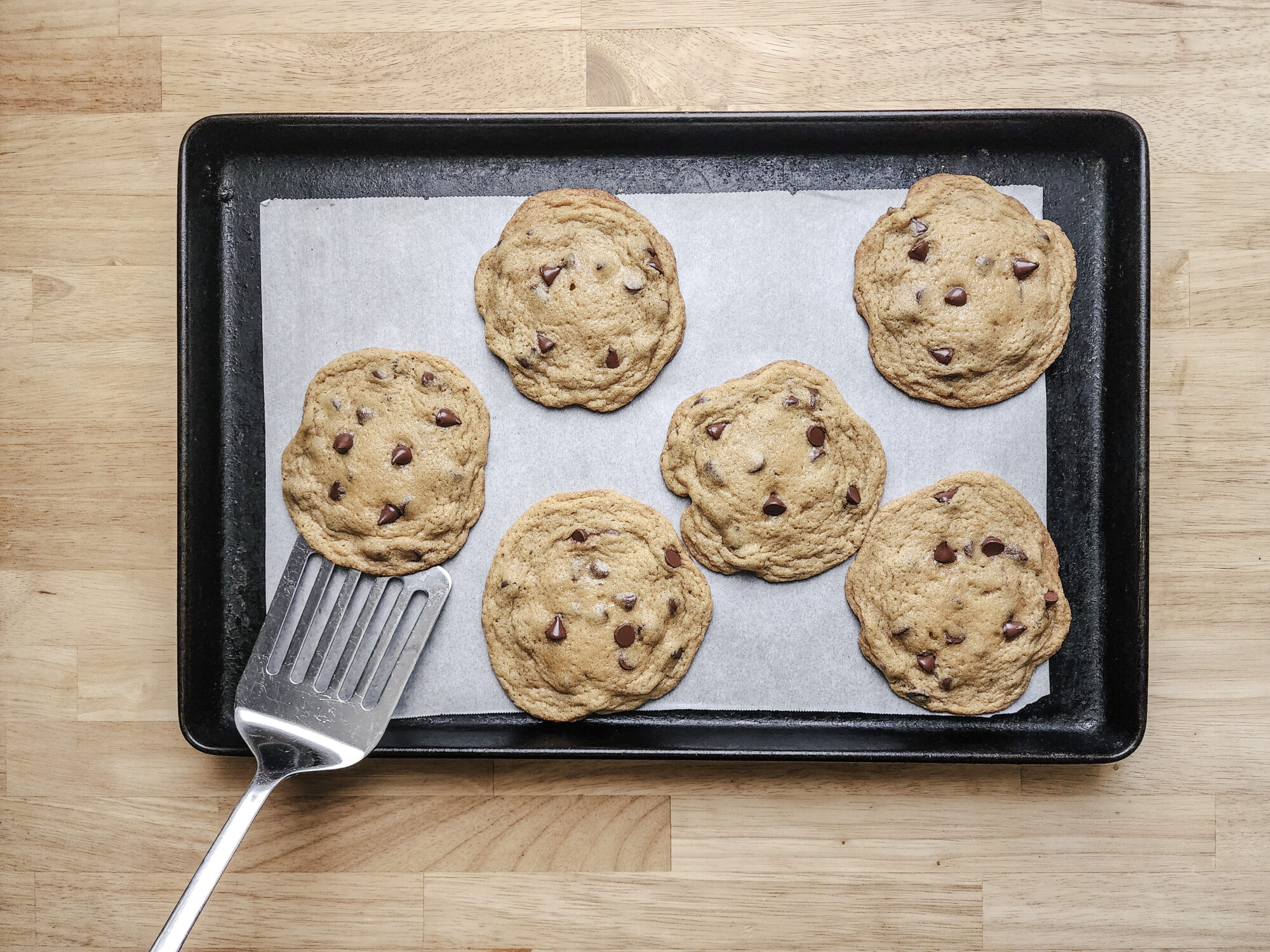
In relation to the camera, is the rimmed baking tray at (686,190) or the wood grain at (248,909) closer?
the rimmed baking tray at (686,190)

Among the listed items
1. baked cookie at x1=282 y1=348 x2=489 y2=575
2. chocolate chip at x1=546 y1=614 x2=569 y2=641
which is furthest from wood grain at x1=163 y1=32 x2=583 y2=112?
chocolate chip at x1=546 y1=614 x2=569 y2=641

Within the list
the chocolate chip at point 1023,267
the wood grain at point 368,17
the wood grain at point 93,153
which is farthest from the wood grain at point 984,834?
the wood grain at point 93,153

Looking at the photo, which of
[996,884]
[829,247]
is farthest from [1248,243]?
[996,884]

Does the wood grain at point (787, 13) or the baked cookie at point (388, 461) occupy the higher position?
the wood grain at point (787, 13)

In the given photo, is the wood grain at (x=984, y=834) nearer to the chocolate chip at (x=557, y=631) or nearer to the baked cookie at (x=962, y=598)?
the baked cookie at (x=962, y=598)

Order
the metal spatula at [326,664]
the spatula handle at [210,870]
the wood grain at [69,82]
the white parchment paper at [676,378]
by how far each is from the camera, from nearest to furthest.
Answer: the spatula handle at [210,870], the metal spatula at [326,664], the white parchment paper at [676,378], the wood grain at [69,82]

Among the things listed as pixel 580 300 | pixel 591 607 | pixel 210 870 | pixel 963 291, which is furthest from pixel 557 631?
pixel 963 291

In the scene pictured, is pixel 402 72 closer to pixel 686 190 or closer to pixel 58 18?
pixel 686 190
